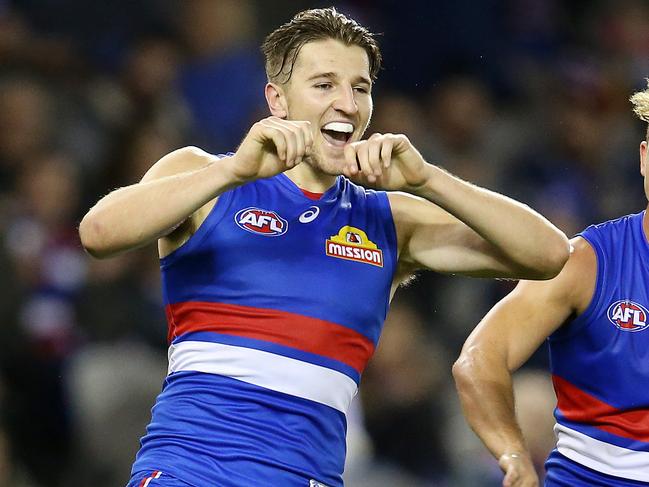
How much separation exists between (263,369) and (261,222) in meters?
0.49

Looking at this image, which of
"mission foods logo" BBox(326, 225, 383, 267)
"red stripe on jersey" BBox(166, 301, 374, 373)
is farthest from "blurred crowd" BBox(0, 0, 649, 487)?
"red stripe on jersey" BBox(166, 301, 374, 373)

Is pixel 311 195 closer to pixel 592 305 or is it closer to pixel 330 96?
pixel 330 96

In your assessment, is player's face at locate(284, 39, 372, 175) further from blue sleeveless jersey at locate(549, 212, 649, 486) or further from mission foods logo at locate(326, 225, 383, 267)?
blue sleeveless jersey at locate(549, 212, 649, 486)

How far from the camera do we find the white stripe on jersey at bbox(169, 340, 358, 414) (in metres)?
4.08

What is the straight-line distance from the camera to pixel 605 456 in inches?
179

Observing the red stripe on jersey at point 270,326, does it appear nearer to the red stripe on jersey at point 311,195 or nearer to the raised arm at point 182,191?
the raised arm at point 182,191

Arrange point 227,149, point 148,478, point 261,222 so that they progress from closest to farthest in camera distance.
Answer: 1. point 148,478
2. point 261,222
3. point 227,149

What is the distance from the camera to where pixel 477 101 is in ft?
34.0

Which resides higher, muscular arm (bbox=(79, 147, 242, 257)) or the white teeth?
the white teeth

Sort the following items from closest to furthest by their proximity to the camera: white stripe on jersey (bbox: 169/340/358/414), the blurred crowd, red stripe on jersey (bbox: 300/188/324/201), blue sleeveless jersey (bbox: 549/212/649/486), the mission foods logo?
white stripe on jersey (bbox: 169/340/358/414), the mission foods logo, red stripe on jersey (bbox: 300/188/324/201), blue sleeveless jersey (bbox: 549/212/649/486), the blurred crowd

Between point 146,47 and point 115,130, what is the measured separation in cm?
88

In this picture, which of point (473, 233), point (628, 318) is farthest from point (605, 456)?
point (473, 233)

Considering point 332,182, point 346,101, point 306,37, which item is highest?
point 306,37

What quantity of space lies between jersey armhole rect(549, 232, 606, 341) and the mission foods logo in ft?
2.57
